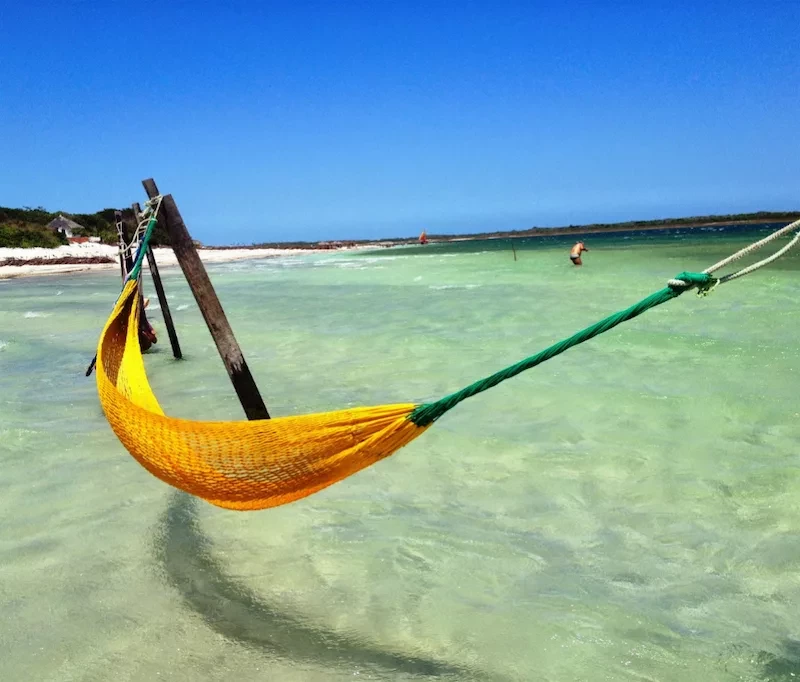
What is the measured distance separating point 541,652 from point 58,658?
1760mm

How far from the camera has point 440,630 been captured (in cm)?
249

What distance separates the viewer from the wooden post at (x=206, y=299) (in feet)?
15.0

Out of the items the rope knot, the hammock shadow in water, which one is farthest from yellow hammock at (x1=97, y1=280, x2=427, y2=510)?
the rope knot

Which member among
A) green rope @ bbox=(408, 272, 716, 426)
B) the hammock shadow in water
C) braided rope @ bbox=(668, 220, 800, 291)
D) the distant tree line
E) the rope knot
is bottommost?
the hammock shadow in water

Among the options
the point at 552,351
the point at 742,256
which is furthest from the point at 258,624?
the point at 742,256

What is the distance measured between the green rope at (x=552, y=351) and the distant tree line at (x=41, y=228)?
2746 cm

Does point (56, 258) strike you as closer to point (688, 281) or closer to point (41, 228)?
point (41, 228)

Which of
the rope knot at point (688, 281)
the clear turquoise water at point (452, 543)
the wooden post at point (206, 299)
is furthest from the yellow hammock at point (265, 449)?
the wooden post at point (206, 299)

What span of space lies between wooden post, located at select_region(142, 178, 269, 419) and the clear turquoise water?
36.8 inches

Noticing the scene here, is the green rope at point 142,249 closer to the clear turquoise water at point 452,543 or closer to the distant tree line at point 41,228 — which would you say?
the clear turquoise water at point 452,543

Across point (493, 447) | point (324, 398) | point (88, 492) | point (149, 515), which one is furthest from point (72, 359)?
Answer: point (493, 447)

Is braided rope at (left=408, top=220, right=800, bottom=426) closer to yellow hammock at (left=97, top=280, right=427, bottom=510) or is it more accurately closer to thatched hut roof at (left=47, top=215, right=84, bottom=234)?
yellow hammock at (left=97, top=280, right=427, bottom=510)

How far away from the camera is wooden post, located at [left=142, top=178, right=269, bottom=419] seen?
4559mm

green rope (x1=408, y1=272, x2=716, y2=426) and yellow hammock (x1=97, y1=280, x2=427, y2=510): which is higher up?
green rope (x1=408, y1=272, x2=716, y2=426)
